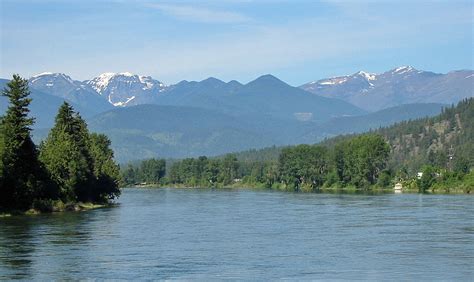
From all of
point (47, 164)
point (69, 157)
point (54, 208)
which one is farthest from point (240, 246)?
point (69, 157)

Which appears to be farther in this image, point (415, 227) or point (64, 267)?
point (415, 227)

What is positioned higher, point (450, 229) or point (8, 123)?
point (8, 123)

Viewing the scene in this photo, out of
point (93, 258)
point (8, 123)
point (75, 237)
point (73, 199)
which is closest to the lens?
point (93, 258)

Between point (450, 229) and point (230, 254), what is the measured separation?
93.8 feet

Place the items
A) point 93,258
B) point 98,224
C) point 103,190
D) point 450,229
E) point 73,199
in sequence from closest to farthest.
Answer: point 93,258 → point 450,229 → point 98,224 → point 73,199 → point 103,190

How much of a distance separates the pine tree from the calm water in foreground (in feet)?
15.2

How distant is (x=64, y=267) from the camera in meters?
54.3

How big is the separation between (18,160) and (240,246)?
44.2 m

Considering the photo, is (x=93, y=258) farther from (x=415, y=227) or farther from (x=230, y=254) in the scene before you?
(x=415, y=227)

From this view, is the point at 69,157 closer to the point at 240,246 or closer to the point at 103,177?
the point at 103,177

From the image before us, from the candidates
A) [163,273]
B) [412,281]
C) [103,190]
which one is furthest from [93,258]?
[103,190]

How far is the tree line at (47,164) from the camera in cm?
10144

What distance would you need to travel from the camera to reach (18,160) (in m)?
102

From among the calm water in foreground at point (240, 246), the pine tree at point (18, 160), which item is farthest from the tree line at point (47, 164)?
the calm water in foreground at point (240, 246)
